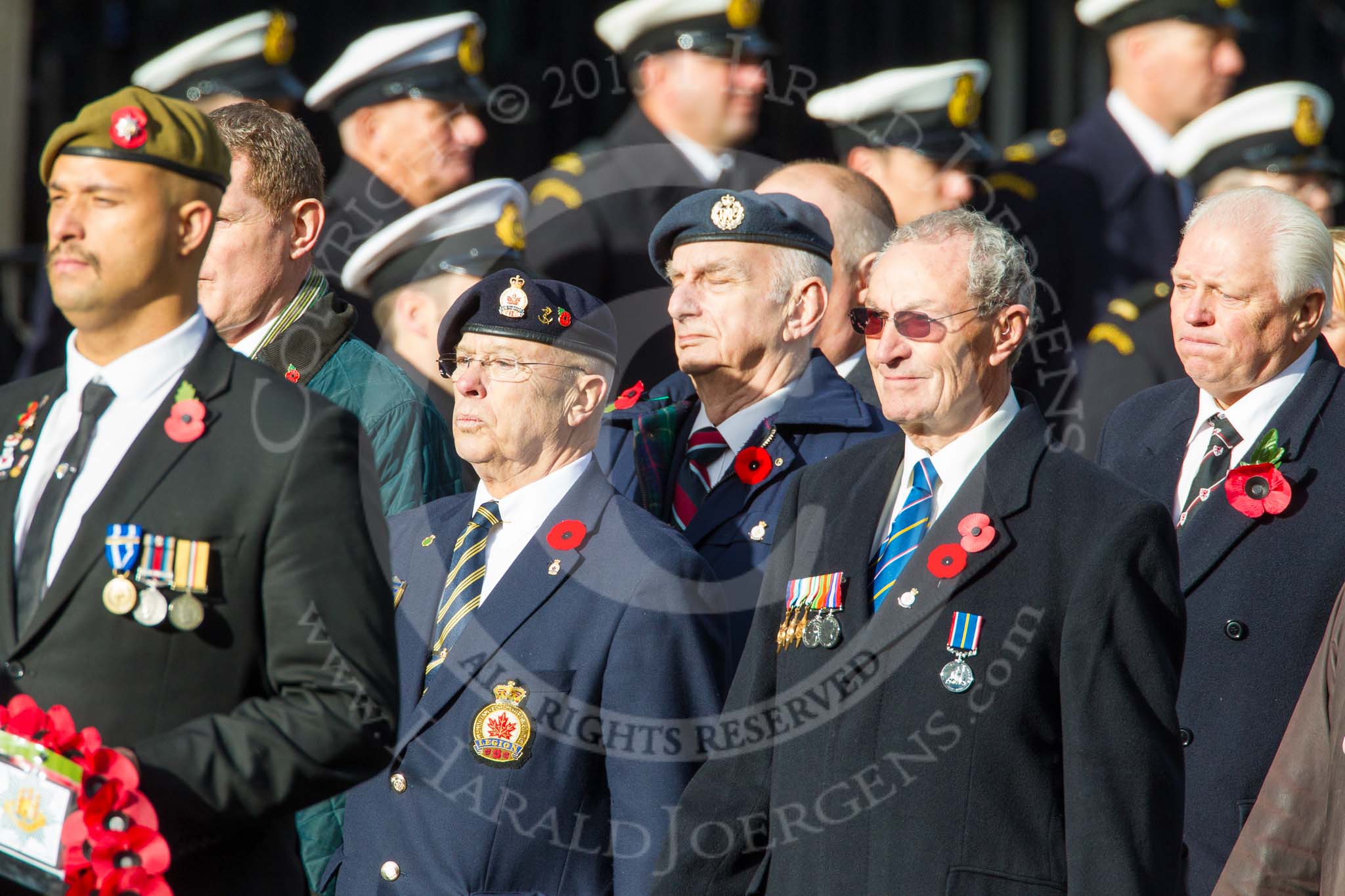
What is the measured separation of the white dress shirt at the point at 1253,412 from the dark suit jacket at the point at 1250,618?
46 millimetres

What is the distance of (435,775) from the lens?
369 cm

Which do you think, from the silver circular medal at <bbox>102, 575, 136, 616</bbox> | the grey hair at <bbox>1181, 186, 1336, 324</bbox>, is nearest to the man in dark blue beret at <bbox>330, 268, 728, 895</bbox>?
the silver circular medal at <bbox>102, 575, 136, 616</bbox>

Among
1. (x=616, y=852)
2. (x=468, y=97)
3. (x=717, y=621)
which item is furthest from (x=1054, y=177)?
(x=616, y=852)

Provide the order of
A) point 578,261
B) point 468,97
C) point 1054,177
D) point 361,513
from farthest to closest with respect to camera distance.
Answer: point 1054,177, point 468,97, point 578,261, point 361,513

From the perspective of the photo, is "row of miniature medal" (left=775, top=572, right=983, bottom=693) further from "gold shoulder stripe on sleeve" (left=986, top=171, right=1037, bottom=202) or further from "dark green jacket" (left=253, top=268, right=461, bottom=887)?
"gold shoulder stripe on sleeve" (left=986, top=171, right=1037, bottom=202)

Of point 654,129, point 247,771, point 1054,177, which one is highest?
point 247,771

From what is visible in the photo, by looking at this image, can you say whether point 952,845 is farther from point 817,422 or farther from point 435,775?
point 817,422

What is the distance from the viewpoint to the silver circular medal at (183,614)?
8.73 feet

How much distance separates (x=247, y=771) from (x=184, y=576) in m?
0.28

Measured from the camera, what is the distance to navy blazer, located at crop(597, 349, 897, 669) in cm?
420

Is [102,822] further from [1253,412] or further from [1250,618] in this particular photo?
[1253,412]

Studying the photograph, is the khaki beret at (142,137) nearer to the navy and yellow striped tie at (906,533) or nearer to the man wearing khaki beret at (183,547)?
the man wearing khaki beret at (183,547)

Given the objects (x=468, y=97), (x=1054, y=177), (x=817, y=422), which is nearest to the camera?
(x=817, y=422)

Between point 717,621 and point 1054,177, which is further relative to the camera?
point 1054,177
